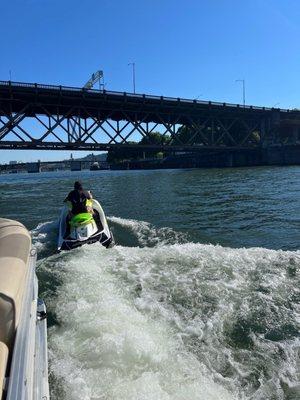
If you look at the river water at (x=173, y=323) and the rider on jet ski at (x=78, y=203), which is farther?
the rider on jet ski at (x=78, y=203)

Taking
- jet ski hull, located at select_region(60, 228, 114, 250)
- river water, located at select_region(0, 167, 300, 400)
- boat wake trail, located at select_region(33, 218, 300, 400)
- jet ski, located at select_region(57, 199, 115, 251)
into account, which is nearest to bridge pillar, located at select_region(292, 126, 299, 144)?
river water, located at select_region(0, 167, 300, 400)

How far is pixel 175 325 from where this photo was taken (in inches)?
242

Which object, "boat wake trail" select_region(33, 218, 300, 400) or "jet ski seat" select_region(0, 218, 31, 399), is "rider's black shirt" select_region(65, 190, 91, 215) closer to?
"boat wake trail" select_region(33, 218, 300, 400)

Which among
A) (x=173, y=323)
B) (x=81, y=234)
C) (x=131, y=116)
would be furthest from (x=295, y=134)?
(x=173, y=323)

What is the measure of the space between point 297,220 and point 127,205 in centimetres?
1039

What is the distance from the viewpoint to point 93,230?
445 inches

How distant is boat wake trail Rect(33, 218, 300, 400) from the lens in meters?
4.66

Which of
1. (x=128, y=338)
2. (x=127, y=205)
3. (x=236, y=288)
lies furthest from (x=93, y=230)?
(x=127, y=205)

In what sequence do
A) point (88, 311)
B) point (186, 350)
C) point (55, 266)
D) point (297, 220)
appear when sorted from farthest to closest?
point (297, 220) < point (55, 266) < point (88, 311) < point (186, 350)

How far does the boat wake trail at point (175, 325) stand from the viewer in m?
4.66

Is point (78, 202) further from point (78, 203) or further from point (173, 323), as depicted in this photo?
point (173, 323)

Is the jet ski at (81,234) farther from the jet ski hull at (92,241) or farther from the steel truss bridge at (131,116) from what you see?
the steel truss bridge at (131,116)

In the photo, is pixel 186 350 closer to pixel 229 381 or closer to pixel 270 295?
pixel 229 381

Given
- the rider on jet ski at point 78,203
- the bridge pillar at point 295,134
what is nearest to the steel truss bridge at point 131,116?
the bridge pillar at point 295,134
